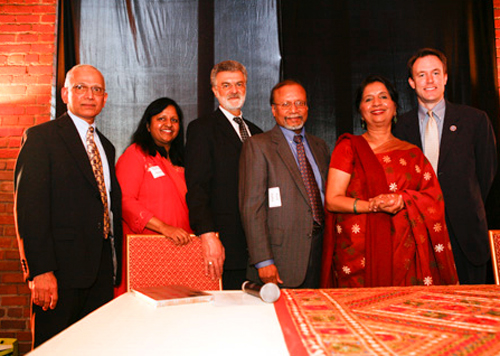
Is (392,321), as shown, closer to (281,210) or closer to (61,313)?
(281,210)

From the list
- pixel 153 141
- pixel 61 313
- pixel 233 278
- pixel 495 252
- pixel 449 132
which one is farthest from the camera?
pixel 153 141

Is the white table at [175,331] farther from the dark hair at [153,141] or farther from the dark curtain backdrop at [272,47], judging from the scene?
the dark curtain backdrop at [272,47]

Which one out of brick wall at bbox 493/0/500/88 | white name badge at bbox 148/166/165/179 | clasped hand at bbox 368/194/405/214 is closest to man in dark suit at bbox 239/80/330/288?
clasped hand at bbox 368/194/405/214

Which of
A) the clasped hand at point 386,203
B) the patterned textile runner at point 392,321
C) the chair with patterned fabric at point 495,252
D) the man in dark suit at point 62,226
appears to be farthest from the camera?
the clasped hand at point 386,203

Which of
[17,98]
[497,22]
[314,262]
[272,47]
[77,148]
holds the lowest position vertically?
[314,262]

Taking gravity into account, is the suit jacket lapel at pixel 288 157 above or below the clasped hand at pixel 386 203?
above

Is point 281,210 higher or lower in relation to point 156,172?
lower

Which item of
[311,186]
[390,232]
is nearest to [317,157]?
[311,186]

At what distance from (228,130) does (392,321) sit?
5.31ft

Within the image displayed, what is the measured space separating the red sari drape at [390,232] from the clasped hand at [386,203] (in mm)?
65

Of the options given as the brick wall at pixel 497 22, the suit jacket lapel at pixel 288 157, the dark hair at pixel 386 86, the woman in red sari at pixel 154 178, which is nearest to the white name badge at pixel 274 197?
the suit jacket lapel at pixel 288 157

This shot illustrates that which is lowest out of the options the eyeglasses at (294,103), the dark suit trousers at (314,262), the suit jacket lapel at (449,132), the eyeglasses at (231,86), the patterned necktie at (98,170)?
the dark suit trousers at (314,262)

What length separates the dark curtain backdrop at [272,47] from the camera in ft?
10.1

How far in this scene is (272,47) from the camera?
311 cm
